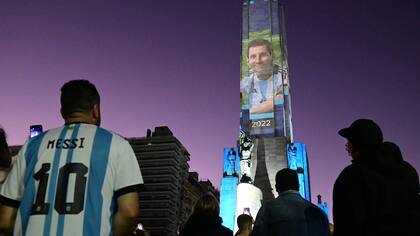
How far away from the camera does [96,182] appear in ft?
7.95

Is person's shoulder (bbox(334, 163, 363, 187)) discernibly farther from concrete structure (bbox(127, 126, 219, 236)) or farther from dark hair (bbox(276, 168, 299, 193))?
concrete structure (bbox(127, 126, 219, 236))

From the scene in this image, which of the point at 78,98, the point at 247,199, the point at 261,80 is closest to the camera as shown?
the point at 78,98

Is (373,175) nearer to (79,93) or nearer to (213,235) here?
(213,235)

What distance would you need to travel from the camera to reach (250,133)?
37062 mm

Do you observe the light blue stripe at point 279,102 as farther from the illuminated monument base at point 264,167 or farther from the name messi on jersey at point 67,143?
the name messi on jersey at point 67,143

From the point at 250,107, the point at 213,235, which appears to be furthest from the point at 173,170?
the point at 213,235

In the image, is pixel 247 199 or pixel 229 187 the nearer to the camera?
pixel 247 199

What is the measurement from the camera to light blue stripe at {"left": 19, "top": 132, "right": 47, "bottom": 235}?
2.38 metres

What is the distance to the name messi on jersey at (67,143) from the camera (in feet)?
8.31

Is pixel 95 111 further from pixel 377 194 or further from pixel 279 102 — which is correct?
pixel 279 102

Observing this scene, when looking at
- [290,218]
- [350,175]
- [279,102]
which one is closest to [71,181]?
[350,175]

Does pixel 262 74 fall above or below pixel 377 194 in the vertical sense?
above

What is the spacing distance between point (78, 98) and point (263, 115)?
35.2m

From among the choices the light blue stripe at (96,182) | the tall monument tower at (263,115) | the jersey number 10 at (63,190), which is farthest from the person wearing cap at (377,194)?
the tall monument tower at (263,115)
